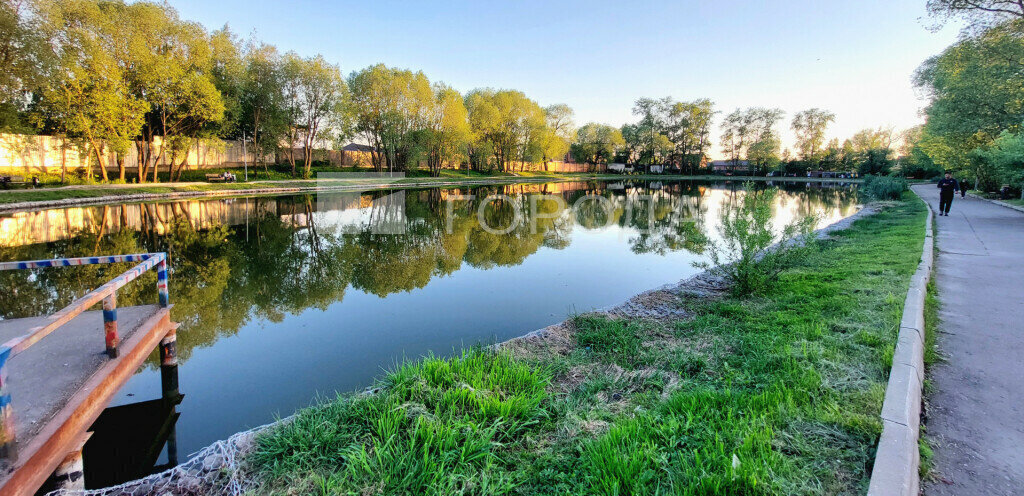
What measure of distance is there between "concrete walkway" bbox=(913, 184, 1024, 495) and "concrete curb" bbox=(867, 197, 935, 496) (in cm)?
13

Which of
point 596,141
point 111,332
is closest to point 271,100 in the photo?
point 111,332

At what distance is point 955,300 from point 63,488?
9.23 meters

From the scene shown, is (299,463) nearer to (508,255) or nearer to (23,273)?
(508,255)

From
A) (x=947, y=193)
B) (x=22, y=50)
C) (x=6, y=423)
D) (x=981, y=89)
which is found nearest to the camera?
(x=6, y=423)

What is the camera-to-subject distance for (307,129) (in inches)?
1588

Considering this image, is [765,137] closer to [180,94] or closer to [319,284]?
[180,94]

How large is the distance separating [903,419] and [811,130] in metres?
85.9

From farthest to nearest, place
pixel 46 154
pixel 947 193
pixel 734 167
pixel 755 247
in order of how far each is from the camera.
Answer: pixel 734 167 < pixel 46 154 < pixel 947 193 < pixel 755 247

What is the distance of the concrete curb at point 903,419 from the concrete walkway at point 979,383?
126 mm

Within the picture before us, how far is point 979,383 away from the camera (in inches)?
141

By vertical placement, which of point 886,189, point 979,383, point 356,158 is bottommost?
point 979,383

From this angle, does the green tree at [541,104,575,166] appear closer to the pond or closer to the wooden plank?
the pond

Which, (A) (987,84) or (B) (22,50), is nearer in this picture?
(A) (987,84)

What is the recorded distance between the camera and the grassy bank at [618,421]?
264cm
